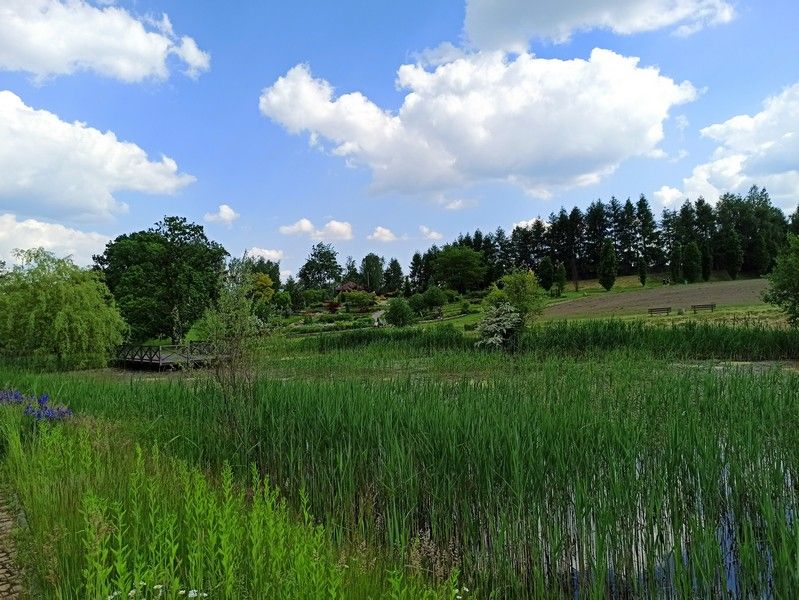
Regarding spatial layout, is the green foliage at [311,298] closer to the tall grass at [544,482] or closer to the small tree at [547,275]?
the small tree at [547,275]

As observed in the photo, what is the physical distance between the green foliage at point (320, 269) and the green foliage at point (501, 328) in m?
66.4

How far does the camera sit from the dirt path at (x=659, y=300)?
34.3 m

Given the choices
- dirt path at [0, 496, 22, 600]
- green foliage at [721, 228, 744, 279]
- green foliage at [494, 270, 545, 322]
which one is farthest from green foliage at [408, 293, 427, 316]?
dirt path at [0, 496, 22, 600]

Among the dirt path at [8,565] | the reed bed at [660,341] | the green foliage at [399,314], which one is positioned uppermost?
the green foliage at [399,314]

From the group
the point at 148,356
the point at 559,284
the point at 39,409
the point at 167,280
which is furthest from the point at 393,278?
the point at 39,409

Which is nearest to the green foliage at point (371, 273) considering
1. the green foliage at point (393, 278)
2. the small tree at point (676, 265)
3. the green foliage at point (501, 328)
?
the green foliage at point (393, 278)

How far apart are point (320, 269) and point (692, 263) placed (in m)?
52.0

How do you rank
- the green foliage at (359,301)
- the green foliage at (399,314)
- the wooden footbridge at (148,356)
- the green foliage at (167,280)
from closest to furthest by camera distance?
the wooden footbridge at (148,356), the green foliage at (167,280), the green foliage at (399,314), the green foliage at (359,301)

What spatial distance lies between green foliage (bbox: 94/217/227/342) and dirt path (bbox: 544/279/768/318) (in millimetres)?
23177

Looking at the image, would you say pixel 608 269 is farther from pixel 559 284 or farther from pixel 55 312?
pixel 55 312

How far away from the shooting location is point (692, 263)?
5562cm

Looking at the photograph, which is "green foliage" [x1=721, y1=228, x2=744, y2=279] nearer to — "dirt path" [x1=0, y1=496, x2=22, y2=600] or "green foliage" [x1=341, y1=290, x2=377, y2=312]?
"green foliage" [x1=341, y1=290, x2=377, y2=312]

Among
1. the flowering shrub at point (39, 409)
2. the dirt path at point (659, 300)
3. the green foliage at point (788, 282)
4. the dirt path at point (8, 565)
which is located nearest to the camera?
the dirt path at point (8, 565)

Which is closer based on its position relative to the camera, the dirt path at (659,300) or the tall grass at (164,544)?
the tall grass at (164,544)
